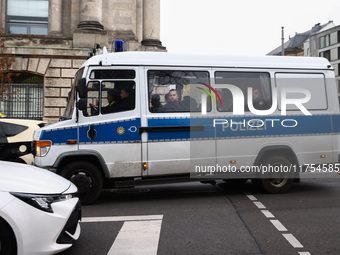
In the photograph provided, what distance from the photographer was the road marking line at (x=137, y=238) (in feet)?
16.1

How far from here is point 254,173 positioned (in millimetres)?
8656

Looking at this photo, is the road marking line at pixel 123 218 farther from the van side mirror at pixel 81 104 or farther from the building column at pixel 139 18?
the building column at pixel 139 18

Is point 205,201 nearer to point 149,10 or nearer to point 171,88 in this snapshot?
point 171,88

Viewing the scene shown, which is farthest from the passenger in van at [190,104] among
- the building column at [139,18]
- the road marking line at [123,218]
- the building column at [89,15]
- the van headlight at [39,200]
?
the building column at [139,18]

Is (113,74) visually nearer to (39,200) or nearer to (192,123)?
(192,123)

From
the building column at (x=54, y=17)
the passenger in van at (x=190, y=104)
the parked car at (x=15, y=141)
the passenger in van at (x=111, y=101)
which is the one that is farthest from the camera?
the building column at (x=54, y=17)

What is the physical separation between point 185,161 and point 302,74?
3.23 metres

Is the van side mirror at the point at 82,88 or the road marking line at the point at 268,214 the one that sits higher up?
the van side mirror at the point at 82,88

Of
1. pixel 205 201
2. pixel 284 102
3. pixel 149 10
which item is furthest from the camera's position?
pixel 149 10

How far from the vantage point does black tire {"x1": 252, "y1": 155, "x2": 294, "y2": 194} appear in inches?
344

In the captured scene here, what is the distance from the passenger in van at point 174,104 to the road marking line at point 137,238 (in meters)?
2.54

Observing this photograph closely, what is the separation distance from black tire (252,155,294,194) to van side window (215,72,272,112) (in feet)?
3.72

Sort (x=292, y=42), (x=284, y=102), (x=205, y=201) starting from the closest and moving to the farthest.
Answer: (x=205, y=201) → (x=284, y=102) → (x=292, y=42)

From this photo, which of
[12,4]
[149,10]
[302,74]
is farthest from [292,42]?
[302,74]
